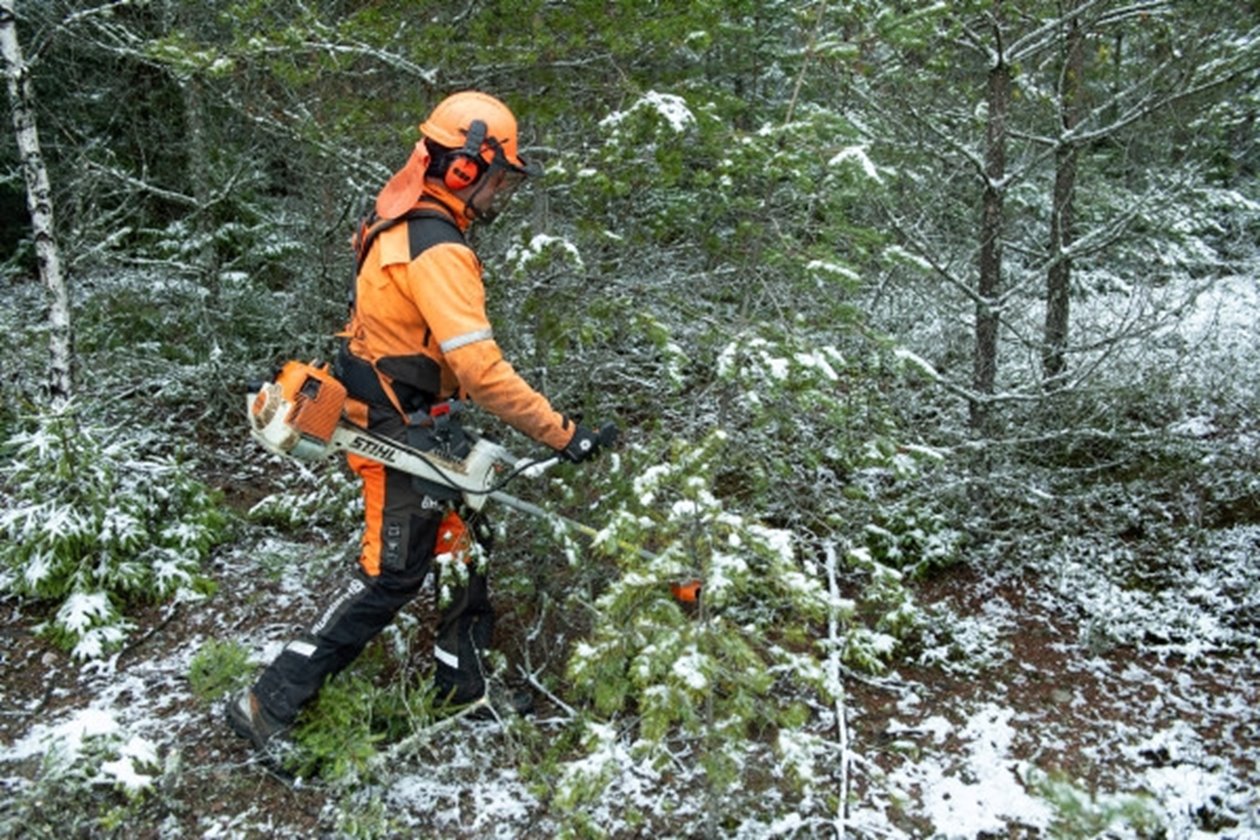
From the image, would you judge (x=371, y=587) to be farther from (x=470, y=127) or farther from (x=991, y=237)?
(x=991, y=237)

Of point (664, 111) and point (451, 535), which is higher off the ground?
point (664, 111)

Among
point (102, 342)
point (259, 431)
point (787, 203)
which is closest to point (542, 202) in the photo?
point (787, 203)

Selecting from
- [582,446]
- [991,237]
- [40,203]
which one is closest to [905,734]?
[582,446]

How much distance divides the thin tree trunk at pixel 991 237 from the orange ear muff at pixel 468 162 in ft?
11.4

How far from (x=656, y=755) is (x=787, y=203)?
324cm

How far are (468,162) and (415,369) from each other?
3.07ft

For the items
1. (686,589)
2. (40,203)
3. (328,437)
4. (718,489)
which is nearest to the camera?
(686,589)

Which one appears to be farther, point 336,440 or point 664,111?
point 664,111

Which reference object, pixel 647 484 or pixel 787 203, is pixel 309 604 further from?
pixel 787 203

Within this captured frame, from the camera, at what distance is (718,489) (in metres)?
6.41

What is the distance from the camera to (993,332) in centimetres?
572

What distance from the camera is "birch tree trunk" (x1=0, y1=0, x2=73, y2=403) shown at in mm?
5828

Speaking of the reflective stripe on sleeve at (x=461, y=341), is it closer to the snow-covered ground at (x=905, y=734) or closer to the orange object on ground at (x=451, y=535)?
the orange object on ground at (x=451, y=535)

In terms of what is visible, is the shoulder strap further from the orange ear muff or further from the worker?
the orange ear muff
